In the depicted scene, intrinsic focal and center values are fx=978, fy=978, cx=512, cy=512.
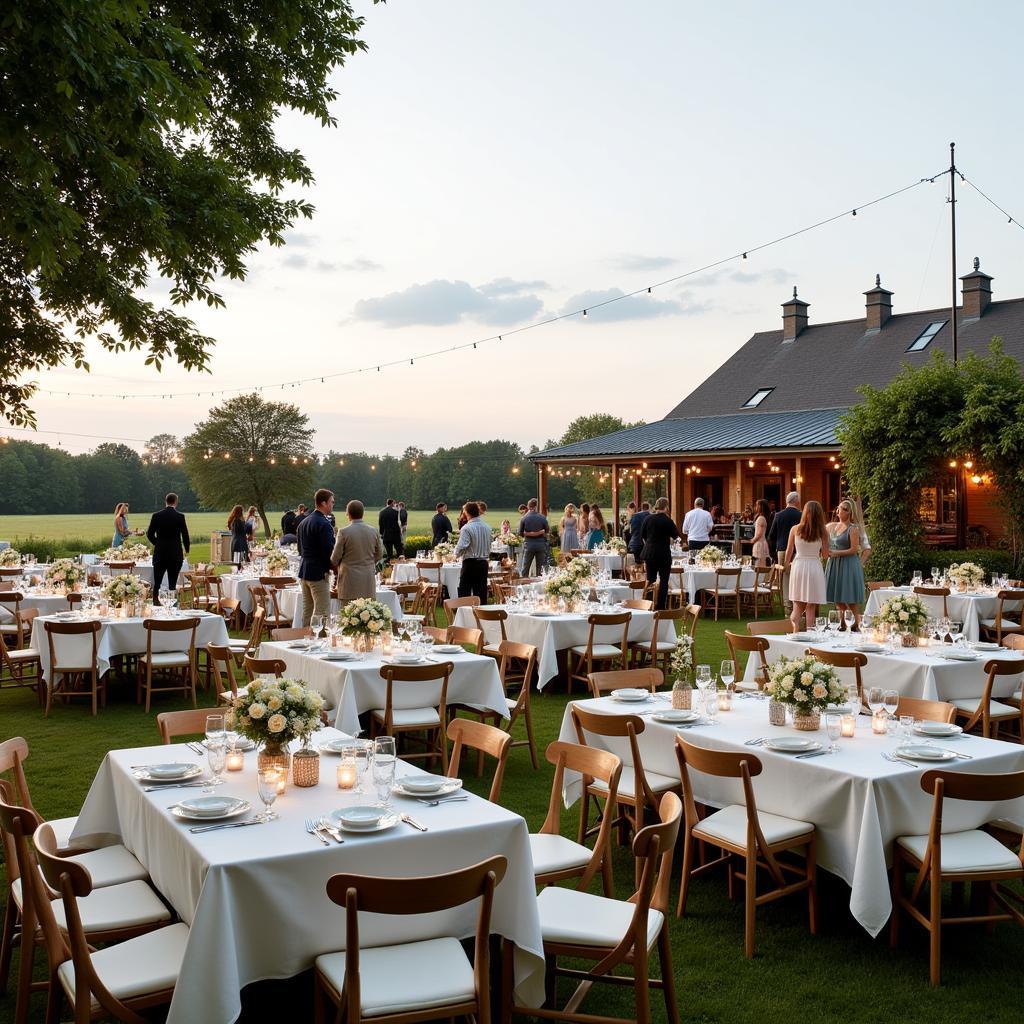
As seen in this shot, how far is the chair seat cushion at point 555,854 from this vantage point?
4.15m

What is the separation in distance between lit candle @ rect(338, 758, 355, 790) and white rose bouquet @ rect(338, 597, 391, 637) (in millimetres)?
3662

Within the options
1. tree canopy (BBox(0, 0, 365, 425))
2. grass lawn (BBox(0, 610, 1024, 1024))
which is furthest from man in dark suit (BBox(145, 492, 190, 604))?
grass lawn (BBox(0, 610, 1024, 1024))

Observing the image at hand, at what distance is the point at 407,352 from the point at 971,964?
24.2m

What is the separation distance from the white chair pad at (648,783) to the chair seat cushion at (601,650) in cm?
440

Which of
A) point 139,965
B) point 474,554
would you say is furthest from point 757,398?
point 139,965

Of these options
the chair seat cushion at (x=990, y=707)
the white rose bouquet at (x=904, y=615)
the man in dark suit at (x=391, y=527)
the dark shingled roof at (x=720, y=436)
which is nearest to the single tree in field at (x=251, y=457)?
the dark shingled roof at (x=720, y=436)

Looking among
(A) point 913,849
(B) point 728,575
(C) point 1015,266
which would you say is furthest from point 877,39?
(C) point 1015,266

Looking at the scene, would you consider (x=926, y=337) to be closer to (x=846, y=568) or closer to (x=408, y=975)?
(x=846, y=568)

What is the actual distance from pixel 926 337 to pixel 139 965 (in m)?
29.8

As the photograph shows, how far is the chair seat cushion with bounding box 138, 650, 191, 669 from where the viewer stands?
973 cm

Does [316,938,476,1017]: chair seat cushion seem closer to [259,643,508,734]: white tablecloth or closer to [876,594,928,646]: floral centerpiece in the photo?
[259,643,508,734]: white tablecloth

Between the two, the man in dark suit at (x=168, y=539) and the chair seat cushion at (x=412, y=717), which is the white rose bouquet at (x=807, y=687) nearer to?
the chair seat cushion at (x=412, y=717)

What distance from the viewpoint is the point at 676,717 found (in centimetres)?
556

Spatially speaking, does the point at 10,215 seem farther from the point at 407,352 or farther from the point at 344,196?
the point at 407,352
